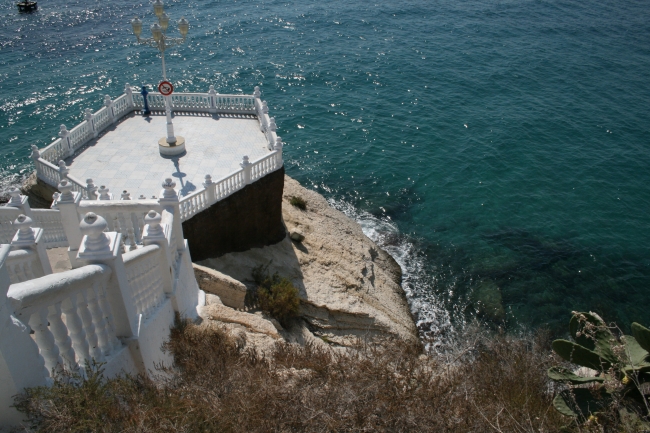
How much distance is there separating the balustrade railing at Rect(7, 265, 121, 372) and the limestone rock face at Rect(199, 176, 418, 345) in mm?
9927

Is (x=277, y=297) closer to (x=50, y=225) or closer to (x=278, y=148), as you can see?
(x=278, y=148)

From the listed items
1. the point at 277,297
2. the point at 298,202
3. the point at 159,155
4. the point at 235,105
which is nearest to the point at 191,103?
the point at 235,105

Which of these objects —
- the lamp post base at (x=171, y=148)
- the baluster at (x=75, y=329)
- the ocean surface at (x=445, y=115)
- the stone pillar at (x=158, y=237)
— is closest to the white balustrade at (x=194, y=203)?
the lamp post base at (x=171, y=148)

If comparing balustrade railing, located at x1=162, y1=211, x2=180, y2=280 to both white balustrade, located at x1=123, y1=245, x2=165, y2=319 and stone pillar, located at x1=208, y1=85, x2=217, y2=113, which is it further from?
stone pillar, located at x1=208, y1=85, x2=217, y2=113

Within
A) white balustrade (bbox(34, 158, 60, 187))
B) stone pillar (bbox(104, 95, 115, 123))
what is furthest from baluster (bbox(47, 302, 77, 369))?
stone pillar (bbox(104, 95, 115, 123))

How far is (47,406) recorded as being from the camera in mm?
5449

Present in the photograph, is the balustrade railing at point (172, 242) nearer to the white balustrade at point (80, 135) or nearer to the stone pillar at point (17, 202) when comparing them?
the stone pillar at point (17, 202)

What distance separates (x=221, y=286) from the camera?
14.6 meters

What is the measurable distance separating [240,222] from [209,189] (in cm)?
218

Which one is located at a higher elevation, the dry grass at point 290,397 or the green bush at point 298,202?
the dry grass at point 290,397

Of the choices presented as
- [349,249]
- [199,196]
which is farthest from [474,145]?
[199,196]

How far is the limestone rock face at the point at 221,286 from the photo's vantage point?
1418 centimetres

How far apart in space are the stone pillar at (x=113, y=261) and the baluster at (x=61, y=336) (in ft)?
3.08

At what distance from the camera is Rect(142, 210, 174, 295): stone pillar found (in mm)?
9195
